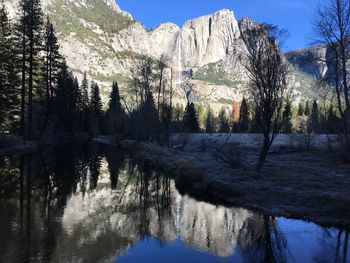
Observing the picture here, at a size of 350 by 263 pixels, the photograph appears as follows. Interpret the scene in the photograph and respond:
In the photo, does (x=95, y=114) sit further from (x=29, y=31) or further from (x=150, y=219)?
(x=150, y=219)

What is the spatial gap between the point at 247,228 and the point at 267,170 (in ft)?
33.5

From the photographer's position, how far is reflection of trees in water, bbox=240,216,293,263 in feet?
35.7

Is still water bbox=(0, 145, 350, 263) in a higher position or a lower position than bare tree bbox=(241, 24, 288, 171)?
lower

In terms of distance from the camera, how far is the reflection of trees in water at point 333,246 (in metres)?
10.6

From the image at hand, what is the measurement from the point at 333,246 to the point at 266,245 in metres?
1.90

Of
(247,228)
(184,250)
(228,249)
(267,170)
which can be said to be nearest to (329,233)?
(247,228)

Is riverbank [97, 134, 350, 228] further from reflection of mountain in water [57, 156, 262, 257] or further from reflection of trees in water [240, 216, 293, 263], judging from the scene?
reflection of trees in water [240, 216, 293, 263]

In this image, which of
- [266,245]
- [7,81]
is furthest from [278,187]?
[7,81]

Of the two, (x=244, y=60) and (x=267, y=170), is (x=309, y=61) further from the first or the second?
(x=267, y=170)

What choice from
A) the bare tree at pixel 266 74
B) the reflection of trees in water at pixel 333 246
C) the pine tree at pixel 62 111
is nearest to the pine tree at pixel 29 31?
the pine tree at pixel 62 111

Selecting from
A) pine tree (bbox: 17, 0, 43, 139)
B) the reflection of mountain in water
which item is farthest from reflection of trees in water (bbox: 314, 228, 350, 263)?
pine tree (bbox: 17, 0, 43, 139)

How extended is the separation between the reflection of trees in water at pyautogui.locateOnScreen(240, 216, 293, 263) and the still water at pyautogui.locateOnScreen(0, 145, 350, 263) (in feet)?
0.09

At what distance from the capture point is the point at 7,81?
40.4 meters

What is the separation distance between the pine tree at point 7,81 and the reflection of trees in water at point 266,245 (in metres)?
29.5
